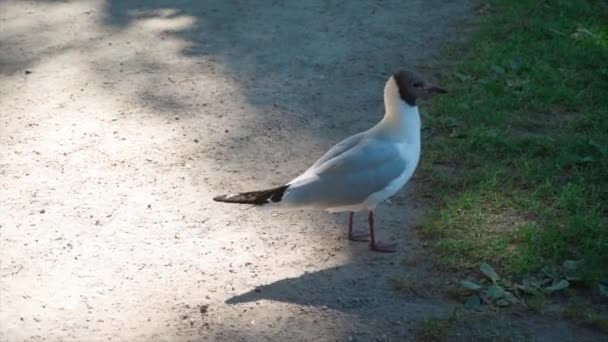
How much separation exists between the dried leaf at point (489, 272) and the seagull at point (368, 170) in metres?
→ 0.47

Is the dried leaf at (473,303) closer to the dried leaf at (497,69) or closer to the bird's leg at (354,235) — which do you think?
the bird's leg at (354,235)

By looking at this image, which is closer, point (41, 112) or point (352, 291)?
point (352, 291)

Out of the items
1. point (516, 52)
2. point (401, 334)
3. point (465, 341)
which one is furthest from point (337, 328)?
point (516, 52)

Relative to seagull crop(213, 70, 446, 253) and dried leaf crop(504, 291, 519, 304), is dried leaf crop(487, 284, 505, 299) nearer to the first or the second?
dried leaf crop(504, 291, 519, 304)

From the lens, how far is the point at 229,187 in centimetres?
492

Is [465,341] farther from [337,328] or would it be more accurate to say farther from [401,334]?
[337,328]

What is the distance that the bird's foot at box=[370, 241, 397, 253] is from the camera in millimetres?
4305

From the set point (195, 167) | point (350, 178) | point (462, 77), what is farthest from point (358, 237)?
point (462, 77)

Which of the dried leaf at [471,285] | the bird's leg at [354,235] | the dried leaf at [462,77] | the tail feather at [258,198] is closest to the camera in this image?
the dried leaf at [471,285]

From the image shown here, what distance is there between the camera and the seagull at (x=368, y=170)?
411cm

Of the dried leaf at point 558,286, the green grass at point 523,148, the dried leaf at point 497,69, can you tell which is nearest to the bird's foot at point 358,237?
the green grass at point 523,148

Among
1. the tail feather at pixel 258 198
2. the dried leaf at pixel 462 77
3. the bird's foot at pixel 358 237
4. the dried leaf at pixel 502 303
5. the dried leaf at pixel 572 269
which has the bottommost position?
the bird's foot at pixel 358 237

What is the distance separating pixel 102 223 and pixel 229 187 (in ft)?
2.39

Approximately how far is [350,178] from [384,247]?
0.41 metres
